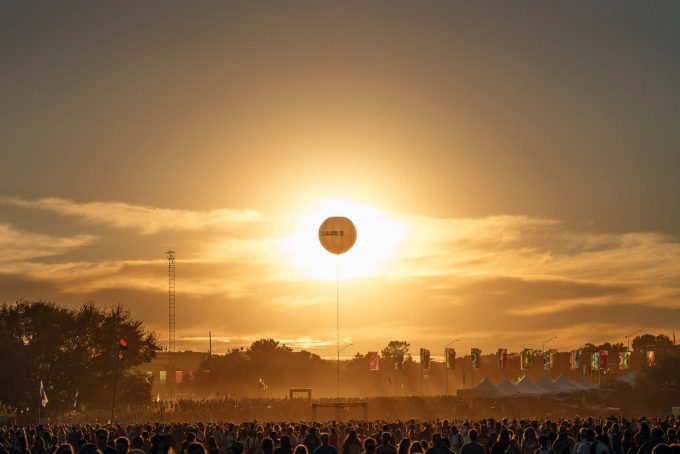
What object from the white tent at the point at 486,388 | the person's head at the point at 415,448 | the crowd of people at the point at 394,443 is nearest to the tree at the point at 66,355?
the white tent at the point at 486,388

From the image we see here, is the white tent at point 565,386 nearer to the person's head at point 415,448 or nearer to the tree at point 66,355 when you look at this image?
the tree at point 66,355

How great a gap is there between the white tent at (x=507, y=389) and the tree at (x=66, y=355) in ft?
112

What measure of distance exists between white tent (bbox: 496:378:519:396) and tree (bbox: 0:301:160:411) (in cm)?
3410

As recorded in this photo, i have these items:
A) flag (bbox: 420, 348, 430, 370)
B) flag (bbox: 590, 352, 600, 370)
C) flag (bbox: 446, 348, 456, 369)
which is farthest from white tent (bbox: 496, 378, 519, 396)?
flag (bbox: 420, 348, 430, 370)

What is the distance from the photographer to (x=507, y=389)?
284 ft

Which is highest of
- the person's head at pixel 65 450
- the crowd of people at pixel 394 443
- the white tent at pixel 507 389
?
the white tent at pixel 507 389

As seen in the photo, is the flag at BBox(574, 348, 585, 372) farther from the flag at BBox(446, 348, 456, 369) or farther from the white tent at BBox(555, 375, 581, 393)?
the white tent at BBox(555, 375, 581, 393)

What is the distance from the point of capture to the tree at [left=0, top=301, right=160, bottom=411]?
276 ft

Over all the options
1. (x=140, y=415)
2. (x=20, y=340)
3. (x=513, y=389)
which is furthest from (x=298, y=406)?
(x=20, y=340)

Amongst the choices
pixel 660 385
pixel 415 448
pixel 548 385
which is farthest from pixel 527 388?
pixel 415 448

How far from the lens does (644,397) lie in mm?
103250

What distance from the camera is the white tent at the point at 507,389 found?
281 ft

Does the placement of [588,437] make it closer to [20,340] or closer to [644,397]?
[20,340]

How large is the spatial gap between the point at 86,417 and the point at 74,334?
8.00 meters
